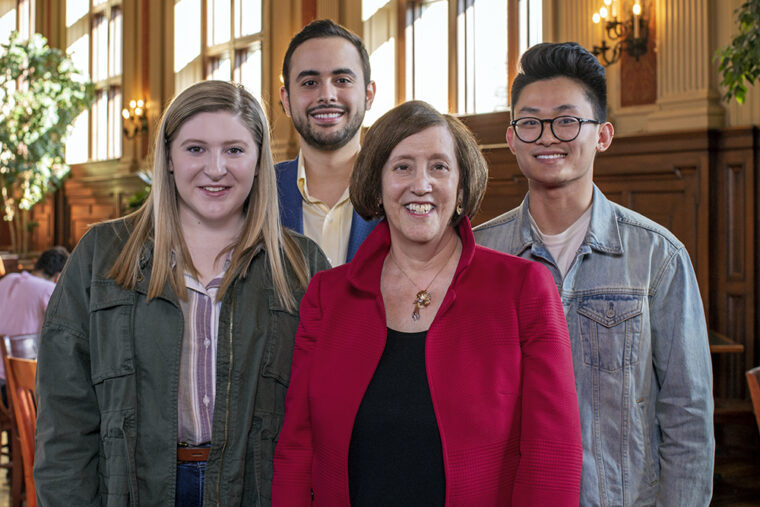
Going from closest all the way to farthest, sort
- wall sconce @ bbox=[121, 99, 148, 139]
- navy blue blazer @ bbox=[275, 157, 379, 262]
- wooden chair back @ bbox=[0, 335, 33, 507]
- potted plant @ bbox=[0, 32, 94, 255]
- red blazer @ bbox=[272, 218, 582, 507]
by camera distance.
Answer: red blazer @ bbox=[272, 218, 582, 507], navy blue blazer @ bbox=[275, 157, 379, 262], wooden chair back @ bbox=[0, 335, 33, 507], wall sconce @ bbox=[121, 99, 148, 139], potted plant @ bbox=[0, 32, 94, 255]

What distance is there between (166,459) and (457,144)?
96 cm

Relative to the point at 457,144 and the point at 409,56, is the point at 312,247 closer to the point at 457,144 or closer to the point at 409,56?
the point at 457,144

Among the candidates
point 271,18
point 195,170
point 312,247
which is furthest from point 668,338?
point 271,18

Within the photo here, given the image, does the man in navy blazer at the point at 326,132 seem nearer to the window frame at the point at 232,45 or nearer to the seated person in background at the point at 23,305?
the seated person in background at the point at 23,305

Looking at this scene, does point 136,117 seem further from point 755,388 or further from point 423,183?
point 423,183

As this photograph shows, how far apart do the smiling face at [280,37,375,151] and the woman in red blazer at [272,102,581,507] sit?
2.36 feet

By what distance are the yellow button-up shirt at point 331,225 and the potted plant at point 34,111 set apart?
1030 centimetres

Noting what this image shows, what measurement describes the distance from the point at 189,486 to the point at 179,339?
0.34 metres

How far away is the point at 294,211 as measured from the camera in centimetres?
249

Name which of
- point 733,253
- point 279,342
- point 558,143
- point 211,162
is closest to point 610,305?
point 558,143

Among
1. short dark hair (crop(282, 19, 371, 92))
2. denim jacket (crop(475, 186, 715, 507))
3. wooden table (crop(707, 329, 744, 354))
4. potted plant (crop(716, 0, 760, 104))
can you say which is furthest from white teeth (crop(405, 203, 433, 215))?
wooden table (crop(707, 329, 744, 354))

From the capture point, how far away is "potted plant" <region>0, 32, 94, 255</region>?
1144cm

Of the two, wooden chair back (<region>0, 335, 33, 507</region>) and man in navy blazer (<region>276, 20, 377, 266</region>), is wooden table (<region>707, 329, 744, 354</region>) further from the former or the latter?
wooden chair back (<region>0, 335, 33, 507</region>)

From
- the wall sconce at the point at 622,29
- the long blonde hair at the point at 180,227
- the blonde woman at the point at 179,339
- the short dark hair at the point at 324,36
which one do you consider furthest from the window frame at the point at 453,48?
the blonde woman at the point at 179,339
